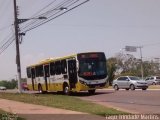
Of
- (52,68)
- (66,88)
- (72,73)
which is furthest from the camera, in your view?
(52,68)

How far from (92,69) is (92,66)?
0.24 m

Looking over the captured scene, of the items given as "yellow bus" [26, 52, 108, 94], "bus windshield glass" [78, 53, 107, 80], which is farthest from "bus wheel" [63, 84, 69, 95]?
"bus windshield glass" [78, 53, 107, 80]

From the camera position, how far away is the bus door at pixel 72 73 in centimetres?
3319

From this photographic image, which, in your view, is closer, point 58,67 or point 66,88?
point 66,88

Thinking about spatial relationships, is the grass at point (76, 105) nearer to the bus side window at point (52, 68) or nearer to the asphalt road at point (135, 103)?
the asphalt road at point (135, 103)

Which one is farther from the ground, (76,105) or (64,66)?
(64,66)

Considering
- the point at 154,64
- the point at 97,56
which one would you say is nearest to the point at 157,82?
the point at 97,56

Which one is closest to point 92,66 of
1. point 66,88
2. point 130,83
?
point 66,88

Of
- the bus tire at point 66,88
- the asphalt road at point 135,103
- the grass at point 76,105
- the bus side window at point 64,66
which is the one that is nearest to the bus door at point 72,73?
the bus side window at point 64,66

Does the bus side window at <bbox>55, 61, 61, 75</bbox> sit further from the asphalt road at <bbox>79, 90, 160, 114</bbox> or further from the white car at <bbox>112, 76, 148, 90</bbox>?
the white car at <bbox>112, 76, 148, 90</bbox>

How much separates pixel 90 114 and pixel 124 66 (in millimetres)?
100380

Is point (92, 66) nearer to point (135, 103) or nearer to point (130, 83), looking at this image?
point (130, 83)

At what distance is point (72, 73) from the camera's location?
33500 mm

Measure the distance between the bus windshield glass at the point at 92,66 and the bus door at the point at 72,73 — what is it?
27.6 inches
